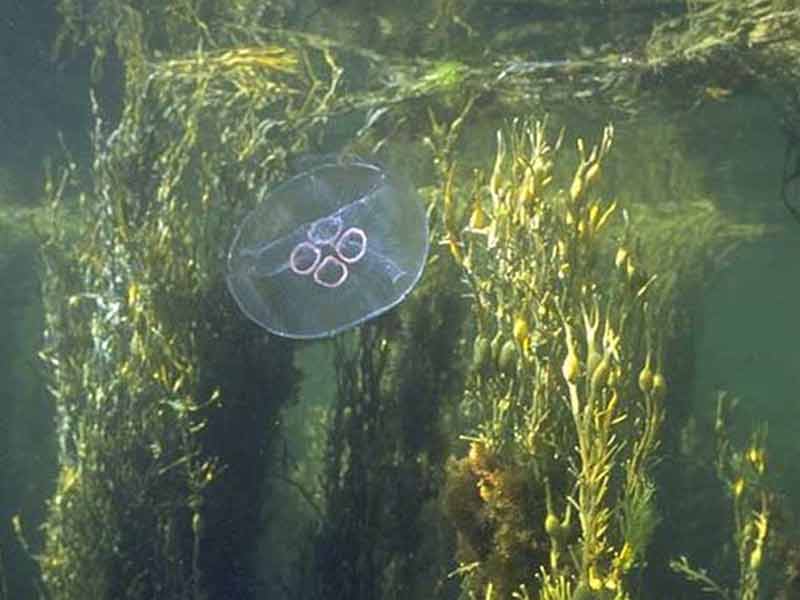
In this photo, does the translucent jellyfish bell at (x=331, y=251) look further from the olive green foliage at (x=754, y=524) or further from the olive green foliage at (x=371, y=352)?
the olive green foliage at (x=754, y=524)

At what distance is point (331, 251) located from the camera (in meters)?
7.54

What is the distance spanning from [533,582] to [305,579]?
4.40 meters

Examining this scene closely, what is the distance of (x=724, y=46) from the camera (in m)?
11.4

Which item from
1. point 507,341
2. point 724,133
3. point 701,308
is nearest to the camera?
point 507,341

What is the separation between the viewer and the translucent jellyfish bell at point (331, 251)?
24.1ft

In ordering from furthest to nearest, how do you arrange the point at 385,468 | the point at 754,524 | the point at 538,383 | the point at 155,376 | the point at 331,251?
the point at 385,468, the point at 155,376, the point at 331,251, the point at 754,524, the point at 538,383

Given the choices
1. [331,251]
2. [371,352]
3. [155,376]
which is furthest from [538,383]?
[155,376]

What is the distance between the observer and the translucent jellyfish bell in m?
7.34

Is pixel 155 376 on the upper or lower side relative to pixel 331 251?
lower

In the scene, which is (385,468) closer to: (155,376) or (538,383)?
(155,376)

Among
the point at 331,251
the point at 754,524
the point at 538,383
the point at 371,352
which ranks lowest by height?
the point at 754,524

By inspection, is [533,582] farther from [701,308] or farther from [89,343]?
[701,308]

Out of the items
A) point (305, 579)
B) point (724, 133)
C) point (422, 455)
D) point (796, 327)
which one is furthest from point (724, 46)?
point (796, 327)

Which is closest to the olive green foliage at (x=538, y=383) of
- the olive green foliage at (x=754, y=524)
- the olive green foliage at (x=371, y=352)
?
the olive green foliage at (x=371, y=352)
